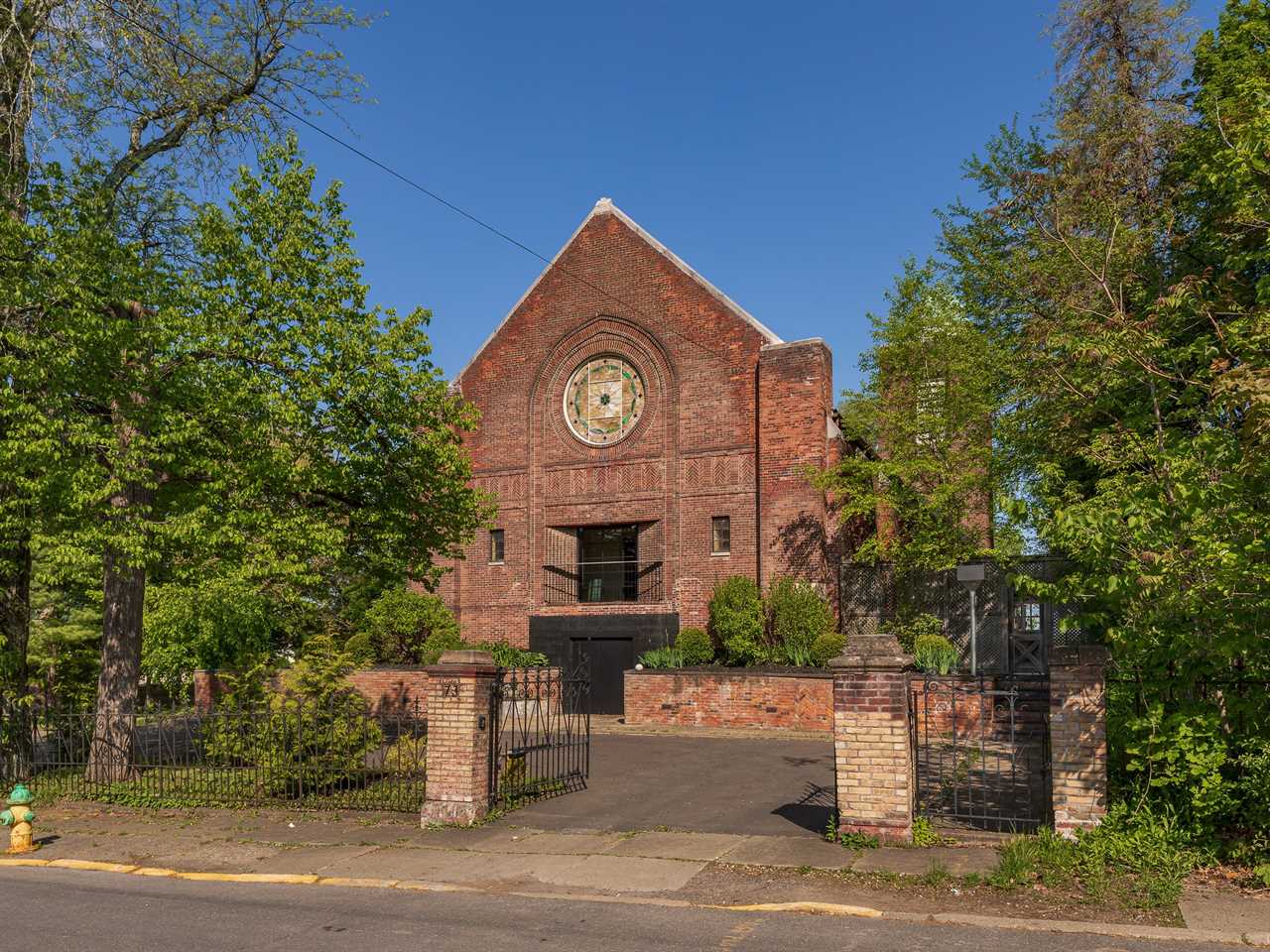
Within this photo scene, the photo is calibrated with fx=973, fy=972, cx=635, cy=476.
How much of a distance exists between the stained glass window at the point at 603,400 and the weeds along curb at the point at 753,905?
1982 centimetres

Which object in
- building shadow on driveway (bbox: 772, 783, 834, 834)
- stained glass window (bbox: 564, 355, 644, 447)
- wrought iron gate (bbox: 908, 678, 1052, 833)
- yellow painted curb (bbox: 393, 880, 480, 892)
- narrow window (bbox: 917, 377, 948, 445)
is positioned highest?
stained glass window (bbox: 564, 355, 644, 447)

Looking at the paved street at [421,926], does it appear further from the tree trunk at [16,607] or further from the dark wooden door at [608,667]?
the dark wooden door at [608,667]

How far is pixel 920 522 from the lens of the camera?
23.7 m

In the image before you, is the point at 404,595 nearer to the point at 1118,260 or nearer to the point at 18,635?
the point at 18,635

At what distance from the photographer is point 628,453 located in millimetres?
28281

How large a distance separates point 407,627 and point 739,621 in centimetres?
967

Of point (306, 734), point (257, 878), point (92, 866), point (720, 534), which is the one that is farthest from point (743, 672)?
point (92, 866)

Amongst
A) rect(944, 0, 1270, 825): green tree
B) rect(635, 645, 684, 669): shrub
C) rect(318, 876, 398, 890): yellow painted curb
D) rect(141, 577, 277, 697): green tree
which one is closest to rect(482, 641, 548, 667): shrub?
rect(635, 645, 684, 669): shrub

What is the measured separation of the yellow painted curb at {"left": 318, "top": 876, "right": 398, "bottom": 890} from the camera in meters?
8.95

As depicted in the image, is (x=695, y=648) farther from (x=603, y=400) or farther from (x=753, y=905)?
(x=753, y=905)

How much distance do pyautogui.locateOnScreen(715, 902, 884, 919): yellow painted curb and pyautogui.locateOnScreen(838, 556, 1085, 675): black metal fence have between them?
673 inches

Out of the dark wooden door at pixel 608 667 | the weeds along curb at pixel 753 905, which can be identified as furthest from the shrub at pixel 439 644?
the weeds along curb at pixel 753 905

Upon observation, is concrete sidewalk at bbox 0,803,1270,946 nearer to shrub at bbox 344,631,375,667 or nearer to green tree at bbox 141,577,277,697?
green tree at bbox 141,577,277,697

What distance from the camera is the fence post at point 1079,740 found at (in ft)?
28.4
